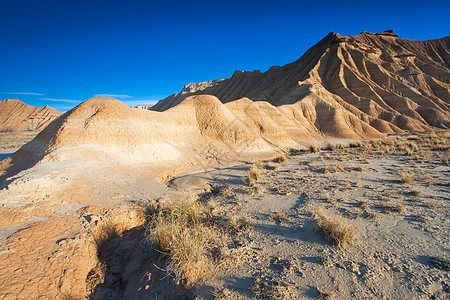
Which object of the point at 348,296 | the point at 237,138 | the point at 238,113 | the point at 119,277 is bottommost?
the point at 119,277

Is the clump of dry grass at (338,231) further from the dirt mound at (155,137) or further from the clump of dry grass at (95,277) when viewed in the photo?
the dirt mound at (155,137)

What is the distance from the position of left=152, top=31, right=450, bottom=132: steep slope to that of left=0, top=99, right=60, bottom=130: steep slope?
174ft

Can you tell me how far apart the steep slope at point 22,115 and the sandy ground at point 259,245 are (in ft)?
222

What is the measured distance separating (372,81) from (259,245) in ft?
170

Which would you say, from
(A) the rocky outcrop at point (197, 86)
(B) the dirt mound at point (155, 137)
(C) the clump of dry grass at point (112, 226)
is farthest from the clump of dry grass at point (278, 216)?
(A) the rocky outcrop at point (197, 86)

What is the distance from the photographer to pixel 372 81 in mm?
42875

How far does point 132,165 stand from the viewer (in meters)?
10.8

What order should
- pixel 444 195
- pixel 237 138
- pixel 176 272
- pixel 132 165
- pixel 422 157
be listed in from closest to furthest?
pixel 176 272
pixel 444 195
pixel 132 165
pixel 422 157
pixel 237 138

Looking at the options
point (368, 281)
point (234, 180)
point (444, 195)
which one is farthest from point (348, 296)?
point (234, 180)

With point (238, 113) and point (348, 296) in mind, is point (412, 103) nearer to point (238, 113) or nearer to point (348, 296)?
point (238, 113)

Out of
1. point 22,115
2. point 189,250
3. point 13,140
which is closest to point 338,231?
point 189,250

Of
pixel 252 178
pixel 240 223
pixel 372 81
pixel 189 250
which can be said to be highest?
pixel 372 81

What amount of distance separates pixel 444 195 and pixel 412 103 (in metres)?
44.5

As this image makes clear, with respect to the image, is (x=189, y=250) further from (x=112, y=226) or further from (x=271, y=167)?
(x=271, y=167)
